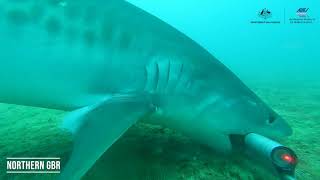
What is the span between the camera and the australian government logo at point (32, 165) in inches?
101

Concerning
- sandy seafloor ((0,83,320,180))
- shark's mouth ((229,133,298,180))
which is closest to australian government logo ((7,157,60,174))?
sandy seafloor ((0,83,320,180))

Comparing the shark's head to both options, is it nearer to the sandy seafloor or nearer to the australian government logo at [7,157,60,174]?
the sandy seafloor

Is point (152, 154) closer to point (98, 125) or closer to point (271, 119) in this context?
point (98, 125)

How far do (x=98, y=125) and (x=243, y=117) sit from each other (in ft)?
4.33

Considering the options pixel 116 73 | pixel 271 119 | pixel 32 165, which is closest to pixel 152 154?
pixel 116 73

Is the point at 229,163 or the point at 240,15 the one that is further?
the point at 240,15

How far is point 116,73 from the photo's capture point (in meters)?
2.70

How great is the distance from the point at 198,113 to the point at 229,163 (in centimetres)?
53

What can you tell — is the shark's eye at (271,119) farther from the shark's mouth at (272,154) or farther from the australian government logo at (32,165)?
the australian government logo at (32,165)

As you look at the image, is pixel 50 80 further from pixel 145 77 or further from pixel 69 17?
pixel 145 77

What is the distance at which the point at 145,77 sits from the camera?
2.75 metres

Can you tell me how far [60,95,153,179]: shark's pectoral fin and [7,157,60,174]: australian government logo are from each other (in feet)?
1.26

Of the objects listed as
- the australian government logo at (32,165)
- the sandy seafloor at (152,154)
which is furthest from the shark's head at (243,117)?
the australian government logo at (32,165)

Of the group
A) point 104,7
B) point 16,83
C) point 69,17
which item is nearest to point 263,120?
point 104,7
